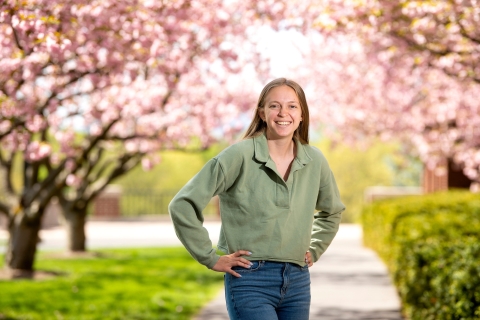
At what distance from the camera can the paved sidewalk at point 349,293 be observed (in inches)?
320

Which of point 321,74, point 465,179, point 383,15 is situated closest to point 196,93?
point 383,15

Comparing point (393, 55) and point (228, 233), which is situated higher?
point (393, 55)

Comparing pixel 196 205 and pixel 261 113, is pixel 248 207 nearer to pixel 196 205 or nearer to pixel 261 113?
pixel 196 205

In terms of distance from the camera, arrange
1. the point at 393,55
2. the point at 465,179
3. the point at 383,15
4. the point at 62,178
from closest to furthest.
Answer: the point at 383,15 < the point at 393,55 < the point at 62,178 < the point at 465,179

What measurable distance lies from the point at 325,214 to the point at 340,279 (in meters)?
7.77

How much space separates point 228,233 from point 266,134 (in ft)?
1.67

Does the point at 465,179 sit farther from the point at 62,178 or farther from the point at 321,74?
the point at 62,178

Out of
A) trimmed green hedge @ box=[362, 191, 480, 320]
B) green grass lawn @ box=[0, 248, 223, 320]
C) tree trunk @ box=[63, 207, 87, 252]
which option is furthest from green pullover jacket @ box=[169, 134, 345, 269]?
tree trunk @ box=[63, 207, 87, 252]

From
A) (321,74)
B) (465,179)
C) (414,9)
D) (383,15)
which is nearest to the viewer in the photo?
(414,9)

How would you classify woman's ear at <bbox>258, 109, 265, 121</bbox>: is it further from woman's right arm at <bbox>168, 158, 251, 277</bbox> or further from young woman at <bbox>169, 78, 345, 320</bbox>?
woman's right arm at <bbox>168, 158, 251, 277</bbox>

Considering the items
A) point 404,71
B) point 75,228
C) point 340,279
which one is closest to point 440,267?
point 340,279

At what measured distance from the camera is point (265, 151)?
11.3ft

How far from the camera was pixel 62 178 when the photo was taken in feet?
39.0

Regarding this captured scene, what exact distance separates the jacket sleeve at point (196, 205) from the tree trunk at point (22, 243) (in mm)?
9085
